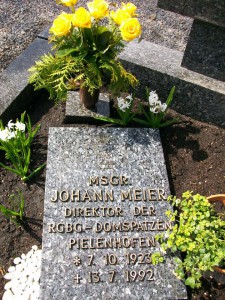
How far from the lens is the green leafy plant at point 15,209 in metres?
2.66

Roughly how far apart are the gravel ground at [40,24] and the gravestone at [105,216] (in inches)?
56.8

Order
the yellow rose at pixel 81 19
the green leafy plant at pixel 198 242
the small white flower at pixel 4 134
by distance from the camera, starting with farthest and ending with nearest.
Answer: the small white flower at pixel 4 134
the yellow rose at pixel 81 19
the green leafy plant at pixel 198 242

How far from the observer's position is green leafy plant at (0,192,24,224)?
2.66 m

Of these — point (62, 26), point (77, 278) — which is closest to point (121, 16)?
point (62, 26)

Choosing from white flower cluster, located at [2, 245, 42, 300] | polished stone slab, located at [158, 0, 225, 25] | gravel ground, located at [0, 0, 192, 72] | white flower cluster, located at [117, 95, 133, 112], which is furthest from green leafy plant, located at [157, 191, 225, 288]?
gravel ground, located at [0, 0, 192, 72]

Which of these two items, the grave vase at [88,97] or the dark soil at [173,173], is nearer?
the dark soil at [173,173]

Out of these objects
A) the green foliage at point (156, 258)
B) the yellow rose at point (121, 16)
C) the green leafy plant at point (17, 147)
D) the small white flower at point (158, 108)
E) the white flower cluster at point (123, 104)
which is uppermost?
the yellow rose at point (121, 16)

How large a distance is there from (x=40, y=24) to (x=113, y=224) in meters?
2.74

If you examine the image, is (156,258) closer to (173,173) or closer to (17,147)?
(173,173)

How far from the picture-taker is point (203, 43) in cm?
314

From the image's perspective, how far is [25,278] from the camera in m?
2.52

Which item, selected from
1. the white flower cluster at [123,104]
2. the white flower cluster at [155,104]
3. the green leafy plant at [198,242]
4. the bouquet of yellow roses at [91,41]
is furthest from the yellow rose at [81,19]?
the green leafy plant at [198,242]

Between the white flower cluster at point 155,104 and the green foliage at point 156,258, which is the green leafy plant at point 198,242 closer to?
the green foliage at point 156,258

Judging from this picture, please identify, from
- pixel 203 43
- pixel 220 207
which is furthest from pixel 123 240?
pixel 203 43
